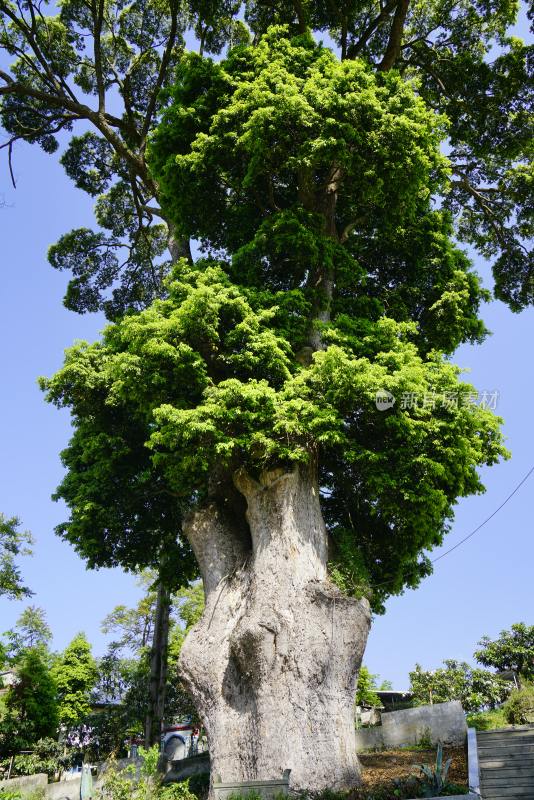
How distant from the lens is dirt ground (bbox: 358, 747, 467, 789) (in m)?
8.38

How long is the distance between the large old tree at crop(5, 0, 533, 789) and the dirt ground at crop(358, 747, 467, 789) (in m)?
0.79

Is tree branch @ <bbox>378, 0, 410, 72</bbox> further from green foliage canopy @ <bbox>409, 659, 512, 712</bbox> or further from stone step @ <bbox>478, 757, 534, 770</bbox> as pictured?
green foliage canopy @ <bbox>409, 659, 512, 712</bbox>

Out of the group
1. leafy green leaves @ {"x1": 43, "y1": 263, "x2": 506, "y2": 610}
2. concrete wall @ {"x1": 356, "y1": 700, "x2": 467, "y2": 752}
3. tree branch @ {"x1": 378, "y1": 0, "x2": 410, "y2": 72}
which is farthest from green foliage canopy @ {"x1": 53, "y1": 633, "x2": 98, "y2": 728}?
tree branch @ {"x1": 378, "y1": 0, "x2": 410, "y2": 72}

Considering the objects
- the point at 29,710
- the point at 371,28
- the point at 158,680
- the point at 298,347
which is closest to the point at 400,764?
the point at 298,347

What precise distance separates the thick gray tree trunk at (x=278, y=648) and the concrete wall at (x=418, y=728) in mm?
3331

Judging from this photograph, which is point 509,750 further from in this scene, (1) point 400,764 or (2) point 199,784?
(2) point 199,784

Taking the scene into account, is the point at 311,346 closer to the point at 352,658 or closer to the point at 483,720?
the point at 352,658

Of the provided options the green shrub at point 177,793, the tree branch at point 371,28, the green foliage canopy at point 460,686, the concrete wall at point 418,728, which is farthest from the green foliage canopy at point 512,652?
the tree branch at point 371,28

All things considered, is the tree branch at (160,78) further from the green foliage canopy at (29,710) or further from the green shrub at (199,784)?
the green foliage canopy at (29,710)

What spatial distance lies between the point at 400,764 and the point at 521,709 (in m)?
5.53

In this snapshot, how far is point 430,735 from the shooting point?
36.7 ft

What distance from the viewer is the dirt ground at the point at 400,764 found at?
8.38 m

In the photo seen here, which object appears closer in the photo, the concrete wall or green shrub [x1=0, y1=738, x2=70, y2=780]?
the concrete wall

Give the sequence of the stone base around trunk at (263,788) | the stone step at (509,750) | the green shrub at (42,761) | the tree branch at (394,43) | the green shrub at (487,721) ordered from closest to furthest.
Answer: the stone base around trunk at (263,788) → the stone step at (509,750) → the green shrub at (487,721) → the tree branch at (394,43) → the green shrub at (42,761)
